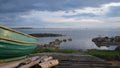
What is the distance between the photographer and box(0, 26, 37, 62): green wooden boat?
10838mm

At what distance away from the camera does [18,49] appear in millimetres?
12344

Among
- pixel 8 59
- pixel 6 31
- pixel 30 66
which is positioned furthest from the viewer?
pixel 8 59

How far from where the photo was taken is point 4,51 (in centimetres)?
1102

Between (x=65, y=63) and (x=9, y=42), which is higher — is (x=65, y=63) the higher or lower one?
the lower one

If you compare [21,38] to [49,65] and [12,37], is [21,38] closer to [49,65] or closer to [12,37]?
[12,37]

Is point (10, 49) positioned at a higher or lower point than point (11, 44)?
lower

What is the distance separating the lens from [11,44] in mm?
11398

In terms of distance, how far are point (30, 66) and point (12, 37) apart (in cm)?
201

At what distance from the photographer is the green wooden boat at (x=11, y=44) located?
1084 centimetres

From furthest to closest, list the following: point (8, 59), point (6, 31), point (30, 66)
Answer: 1. point (8, 59)
2. point (6, 31)
3. point (30, 66)

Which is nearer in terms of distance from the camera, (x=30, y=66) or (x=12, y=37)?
(x=30, y=66)

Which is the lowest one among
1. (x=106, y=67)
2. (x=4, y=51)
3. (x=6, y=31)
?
(x=106, y=67)

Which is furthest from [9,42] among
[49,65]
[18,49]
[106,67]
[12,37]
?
[106,67]

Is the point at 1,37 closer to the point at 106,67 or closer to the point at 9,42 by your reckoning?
the point at 9,42
